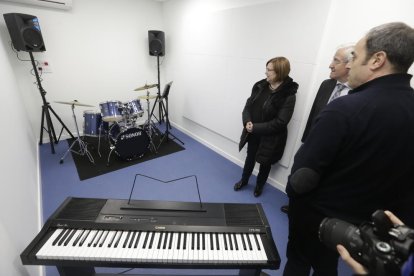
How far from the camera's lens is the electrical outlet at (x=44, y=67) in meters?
3.25

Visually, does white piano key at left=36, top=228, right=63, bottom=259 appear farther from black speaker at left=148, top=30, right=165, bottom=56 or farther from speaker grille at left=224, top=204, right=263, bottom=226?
black speaker at left=148, top=30, right=165, bottom=56

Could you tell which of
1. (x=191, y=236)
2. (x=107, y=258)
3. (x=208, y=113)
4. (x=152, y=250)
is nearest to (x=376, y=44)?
(x=191, y=236)

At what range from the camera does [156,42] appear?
3.84 meters

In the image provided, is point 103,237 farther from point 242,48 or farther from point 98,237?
point 242,48

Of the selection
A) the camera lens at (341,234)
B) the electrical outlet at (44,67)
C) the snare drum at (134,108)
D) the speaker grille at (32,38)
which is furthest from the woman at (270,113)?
the electrical outlet at (44,67)

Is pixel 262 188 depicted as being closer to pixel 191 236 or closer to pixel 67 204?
pixel 191 236

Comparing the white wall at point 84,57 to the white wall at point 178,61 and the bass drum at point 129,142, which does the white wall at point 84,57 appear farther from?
the bass drum at point 129,142

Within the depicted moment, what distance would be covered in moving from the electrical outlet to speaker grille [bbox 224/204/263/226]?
3.71 metres

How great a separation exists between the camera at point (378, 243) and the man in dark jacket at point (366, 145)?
23cm

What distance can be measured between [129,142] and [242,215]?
7.59 ft

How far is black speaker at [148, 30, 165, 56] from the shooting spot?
3812 millimetres

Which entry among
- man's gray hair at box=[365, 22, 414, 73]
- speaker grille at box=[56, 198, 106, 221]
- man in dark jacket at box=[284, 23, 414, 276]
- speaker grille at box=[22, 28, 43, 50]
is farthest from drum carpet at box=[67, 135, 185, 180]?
man's gray hair at box=[365, 22, 414, 73]

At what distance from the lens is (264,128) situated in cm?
209

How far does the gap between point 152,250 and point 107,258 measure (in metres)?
0.19
